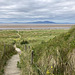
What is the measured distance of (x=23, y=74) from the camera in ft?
31.3

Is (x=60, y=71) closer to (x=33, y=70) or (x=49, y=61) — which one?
(x=49, y=61)

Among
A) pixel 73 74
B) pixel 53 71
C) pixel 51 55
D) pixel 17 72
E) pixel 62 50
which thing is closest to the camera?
pixel 73 74

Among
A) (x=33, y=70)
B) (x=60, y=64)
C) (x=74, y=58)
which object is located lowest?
(x=33, y=70)

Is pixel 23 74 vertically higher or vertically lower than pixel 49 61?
lower

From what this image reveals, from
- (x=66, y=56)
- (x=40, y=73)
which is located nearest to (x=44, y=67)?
(x=40, y=73)

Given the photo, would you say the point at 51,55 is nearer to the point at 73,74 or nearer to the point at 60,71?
the point at 60,71

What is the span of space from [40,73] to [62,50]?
2.27 m

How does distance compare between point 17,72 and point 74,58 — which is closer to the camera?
point 74,58

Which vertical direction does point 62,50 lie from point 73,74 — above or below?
above

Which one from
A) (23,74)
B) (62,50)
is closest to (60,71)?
(62,50)

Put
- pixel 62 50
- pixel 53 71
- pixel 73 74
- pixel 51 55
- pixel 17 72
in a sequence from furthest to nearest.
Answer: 1. pixel 17 72
2. pixel 62 50
3. pixel 51 55
4. pixel 53 71
5. pixel 73 74

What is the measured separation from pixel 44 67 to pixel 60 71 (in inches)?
39.7

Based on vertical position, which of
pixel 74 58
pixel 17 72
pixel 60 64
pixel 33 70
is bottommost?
pixel 17 72

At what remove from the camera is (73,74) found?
7383 mm
